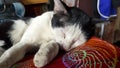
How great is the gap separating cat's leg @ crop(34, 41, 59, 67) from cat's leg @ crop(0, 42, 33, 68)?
8 centimetres

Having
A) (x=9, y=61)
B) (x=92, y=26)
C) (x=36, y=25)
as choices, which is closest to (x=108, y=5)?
(x=92, y=26)

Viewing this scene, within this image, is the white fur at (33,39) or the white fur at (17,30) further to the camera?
the white fur at (17,30)

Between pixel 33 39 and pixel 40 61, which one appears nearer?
pixel 40 61

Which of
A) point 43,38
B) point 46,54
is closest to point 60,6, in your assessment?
point 43,38

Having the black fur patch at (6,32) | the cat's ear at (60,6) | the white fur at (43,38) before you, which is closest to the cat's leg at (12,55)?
the white fur at (43,38)

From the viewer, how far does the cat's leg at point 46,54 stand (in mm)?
871

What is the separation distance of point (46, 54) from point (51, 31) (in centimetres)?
24

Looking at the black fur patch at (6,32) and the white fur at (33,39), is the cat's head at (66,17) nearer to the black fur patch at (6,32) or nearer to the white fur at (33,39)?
the white fur at (33,39)

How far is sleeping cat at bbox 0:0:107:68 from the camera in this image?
1068mm

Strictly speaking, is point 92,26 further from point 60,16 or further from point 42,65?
point 42,65

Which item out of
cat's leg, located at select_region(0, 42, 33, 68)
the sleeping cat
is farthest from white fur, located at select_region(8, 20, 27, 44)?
cat's leg, located at select_region(0, 42, 33, 68)

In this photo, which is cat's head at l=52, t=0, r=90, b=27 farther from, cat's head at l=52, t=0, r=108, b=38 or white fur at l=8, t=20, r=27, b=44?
white fur at l=8, t=20, r=27, b=44

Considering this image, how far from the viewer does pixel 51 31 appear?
3.72ft

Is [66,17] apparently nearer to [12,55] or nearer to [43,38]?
[43,38]
